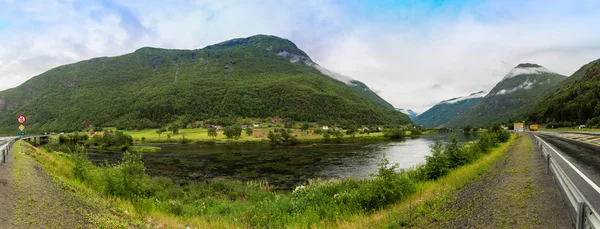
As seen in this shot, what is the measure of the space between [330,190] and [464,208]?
12165 millimetres

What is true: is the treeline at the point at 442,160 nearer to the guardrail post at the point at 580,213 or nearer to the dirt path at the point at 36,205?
the guardrail post at the point at 580,213

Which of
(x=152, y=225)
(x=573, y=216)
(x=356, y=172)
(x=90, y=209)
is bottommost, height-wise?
(x=356, y=172)

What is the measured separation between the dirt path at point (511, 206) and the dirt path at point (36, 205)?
1128cm

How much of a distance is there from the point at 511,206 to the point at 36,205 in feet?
48.5

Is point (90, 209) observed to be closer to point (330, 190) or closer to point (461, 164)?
point (330, 190)

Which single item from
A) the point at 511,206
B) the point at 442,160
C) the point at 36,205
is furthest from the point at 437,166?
the point at 36,205

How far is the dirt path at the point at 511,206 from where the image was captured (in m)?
6.85

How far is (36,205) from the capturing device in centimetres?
945

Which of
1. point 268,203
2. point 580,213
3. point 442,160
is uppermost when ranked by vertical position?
point 580,213

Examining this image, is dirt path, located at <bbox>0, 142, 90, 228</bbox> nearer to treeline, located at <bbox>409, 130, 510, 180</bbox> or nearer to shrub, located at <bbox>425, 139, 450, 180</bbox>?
treeline, located at <bbox>409, 130, 510, 180</bbox>

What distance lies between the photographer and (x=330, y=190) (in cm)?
2030

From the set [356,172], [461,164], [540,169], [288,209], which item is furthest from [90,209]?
[356,172]

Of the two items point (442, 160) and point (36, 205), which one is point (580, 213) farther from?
point (442, 160)

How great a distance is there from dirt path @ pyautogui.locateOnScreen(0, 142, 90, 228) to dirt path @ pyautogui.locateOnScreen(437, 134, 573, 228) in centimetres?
Answer: 1128
